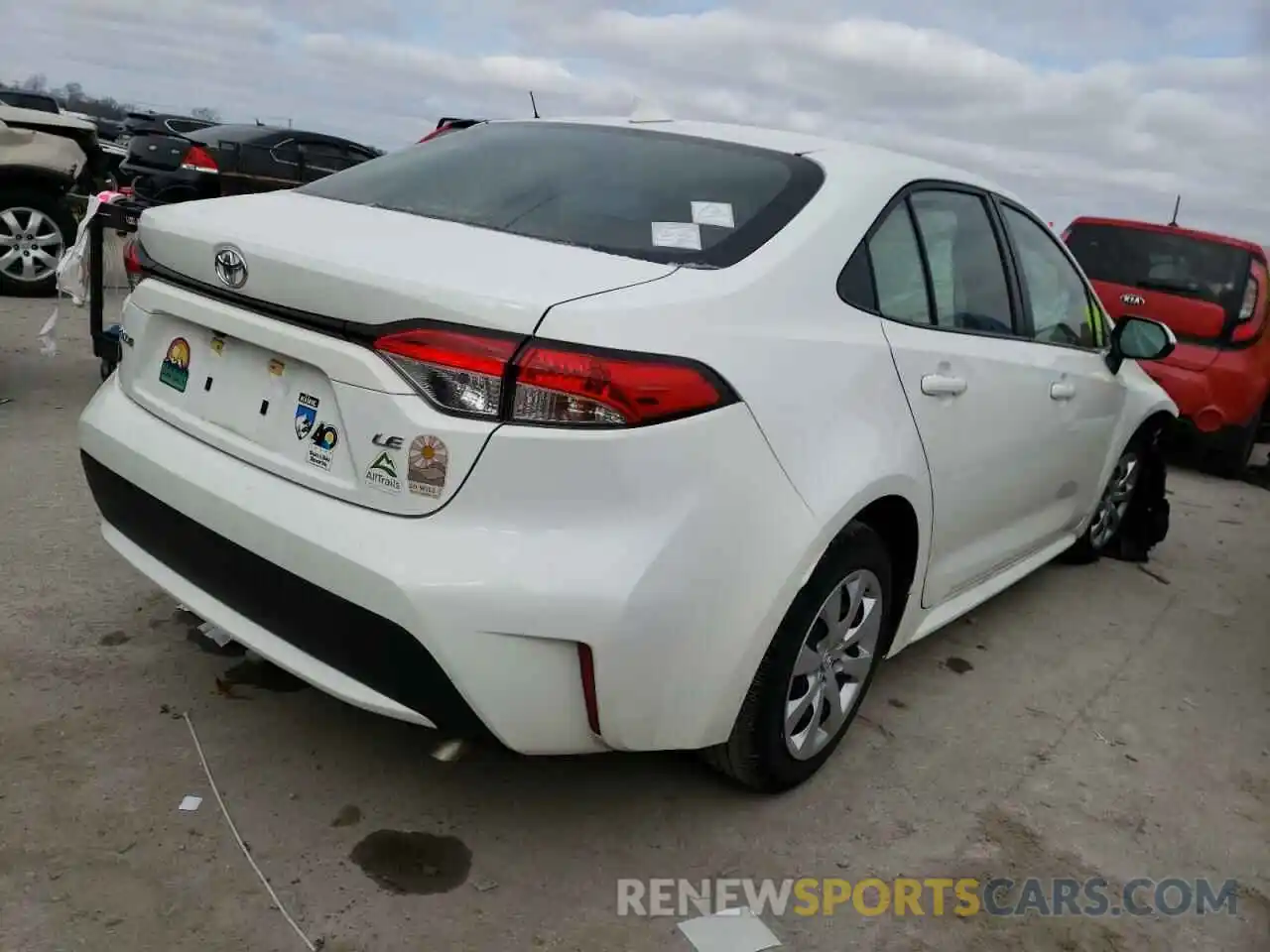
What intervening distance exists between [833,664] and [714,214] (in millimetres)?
1134

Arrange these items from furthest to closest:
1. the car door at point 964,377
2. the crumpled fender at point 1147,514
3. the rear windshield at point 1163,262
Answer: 1. the rear windshield at point 1163,262
2. the crumpled fender at point 1147,514
3. the car door at point 964,377

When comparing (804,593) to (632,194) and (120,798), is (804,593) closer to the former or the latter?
(632,194)

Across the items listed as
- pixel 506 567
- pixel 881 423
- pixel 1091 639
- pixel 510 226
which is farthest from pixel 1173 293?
pixel 506 567

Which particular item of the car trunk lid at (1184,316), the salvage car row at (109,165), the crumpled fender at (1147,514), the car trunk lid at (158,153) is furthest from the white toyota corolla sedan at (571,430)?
the car trunk lid at (158,153)

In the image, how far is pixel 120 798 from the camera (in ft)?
7.90

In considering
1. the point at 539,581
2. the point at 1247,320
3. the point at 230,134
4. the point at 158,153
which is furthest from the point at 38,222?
the point at 1247,320

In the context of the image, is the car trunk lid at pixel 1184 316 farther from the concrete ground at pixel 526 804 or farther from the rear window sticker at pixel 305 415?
the rear window sticker at pixel 305 415

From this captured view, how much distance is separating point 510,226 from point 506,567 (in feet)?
2.84

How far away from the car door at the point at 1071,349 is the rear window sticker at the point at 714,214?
56.1 inches

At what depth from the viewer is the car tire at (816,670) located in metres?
2.41

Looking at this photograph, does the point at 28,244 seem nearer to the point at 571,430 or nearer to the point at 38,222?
the point at 38,222

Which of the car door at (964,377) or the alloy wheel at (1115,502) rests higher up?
the car door at (964,377)

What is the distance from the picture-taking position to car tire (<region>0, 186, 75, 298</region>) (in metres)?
7.60

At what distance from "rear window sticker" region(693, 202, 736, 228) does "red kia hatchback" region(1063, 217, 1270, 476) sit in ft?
16.6
